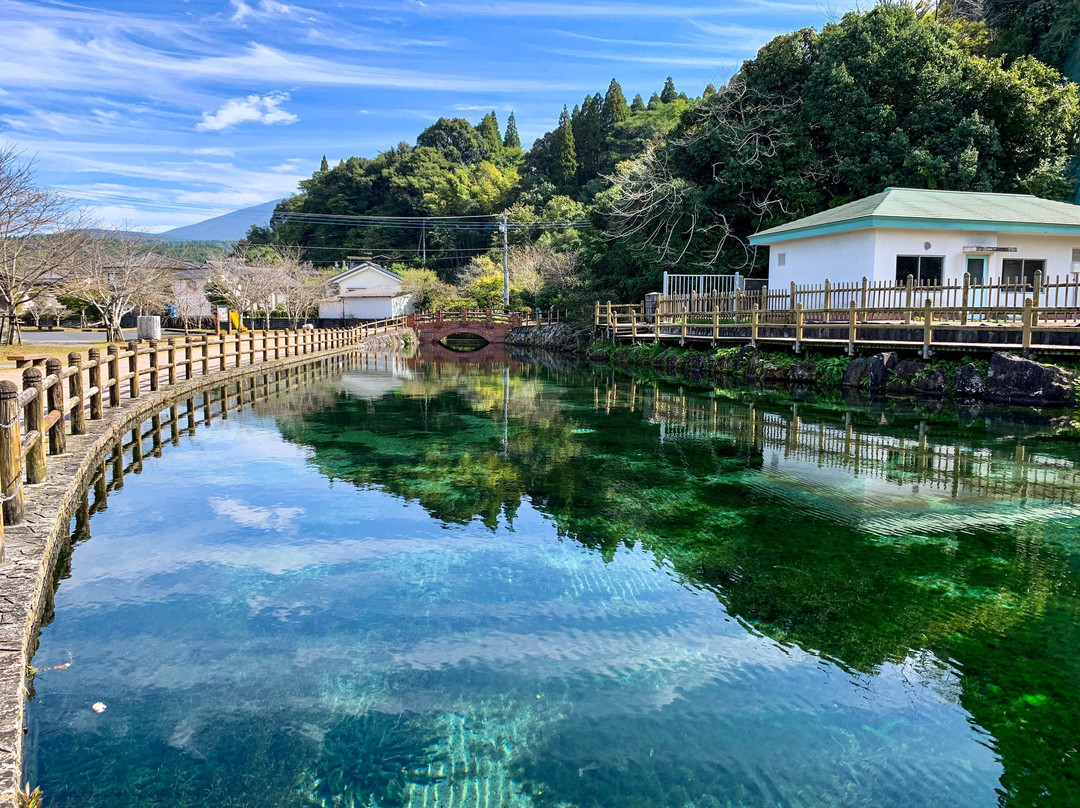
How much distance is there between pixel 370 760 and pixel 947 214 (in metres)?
22.1

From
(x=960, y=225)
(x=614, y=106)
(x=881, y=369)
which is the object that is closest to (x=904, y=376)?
(x=881, y=369)

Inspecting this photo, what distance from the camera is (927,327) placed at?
17.4 meters

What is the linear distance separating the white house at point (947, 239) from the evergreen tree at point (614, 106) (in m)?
48.8

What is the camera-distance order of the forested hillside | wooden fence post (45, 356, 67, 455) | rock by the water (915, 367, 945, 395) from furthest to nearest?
the forested hillside → rock by the water (915, 367, 945, 395) → wooden fence post (45, 356, 67, 455)

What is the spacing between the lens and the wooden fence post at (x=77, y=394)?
10148 millimetres

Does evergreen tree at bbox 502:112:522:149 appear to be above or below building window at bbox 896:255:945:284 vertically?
above

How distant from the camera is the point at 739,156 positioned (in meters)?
31.5

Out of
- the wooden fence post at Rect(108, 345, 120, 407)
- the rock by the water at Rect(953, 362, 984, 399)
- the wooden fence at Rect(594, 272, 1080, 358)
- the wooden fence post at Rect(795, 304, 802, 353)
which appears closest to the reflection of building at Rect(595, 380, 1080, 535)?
the rock by the water at Rect(953, 362, 984, 399)

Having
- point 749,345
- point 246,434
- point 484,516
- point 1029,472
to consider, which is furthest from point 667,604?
point 749,345

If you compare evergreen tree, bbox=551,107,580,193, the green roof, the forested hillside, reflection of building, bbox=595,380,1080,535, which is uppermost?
evergreen tree, bbox=551,107,580,193

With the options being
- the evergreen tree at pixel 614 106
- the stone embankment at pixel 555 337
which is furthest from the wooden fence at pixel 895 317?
the evergreen tree at pixel 614 106

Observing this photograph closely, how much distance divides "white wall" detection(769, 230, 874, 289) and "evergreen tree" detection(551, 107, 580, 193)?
43.2 metres

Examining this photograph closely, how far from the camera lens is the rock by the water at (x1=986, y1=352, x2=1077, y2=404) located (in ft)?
50.6

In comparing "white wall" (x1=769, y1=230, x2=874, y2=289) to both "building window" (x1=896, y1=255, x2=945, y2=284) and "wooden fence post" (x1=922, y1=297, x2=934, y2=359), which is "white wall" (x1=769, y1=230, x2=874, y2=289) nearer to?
"building window" (x1=896, y1=255, x2=945, y2=284)
